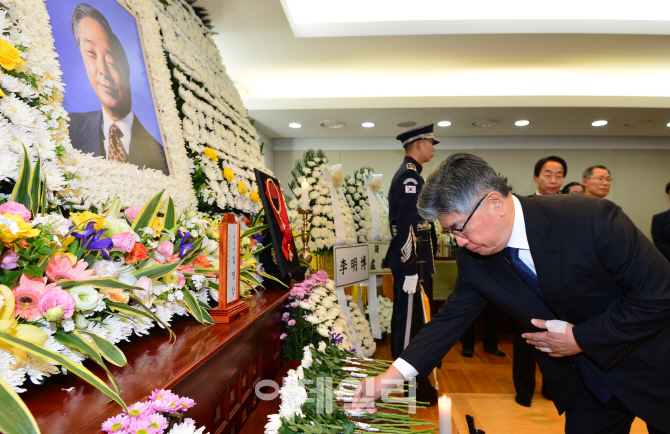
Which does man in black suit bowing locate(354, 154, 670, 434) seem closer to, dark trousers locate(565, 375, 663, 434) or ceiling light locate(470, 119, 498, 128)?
dark trousers locate(565, 375, 663, 434)

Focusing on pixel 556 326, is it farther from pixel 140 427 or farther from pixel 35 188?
pixel 35 188

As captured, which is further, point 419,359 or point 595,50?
point 595,50

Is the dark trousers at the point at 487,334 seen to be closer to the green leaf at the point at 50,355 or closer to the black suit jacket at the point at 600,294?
the black suit jacket at the point at 600,294

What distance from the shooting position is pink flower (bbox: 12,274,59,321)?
26.3 inches

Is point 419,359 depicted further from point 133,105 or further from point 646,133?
point 646,133

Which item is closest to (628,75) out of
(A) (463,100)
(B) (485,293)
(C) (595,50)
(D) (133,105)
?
(C) (595,50)

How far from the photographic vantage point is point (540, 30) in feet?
11.1

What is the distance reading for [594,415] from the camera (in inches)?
56.4

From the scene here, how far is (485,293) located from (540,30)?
119 inches

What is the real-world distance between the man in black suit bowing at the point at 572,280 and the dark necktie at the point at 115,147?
112cm

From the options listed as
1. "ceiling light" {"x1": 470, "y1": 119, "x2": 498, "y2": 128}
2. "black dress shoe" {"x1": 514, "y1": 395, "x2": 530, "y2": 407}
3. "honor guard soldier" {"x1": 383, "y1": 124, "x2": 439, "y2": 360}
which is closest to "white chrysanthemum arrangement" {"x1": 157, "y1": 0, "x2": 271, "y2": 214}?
"honor guard soldier" {"x1": 383, "y1": 124, "x2": 439, "y2": 360}

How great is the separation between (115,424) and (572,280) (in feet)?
4.08

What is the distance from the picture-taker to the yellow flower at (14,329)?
1.97 feet

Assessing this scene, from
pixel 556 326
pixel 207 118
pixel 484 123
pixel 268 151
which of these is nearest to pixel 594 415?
pixel 556 326
